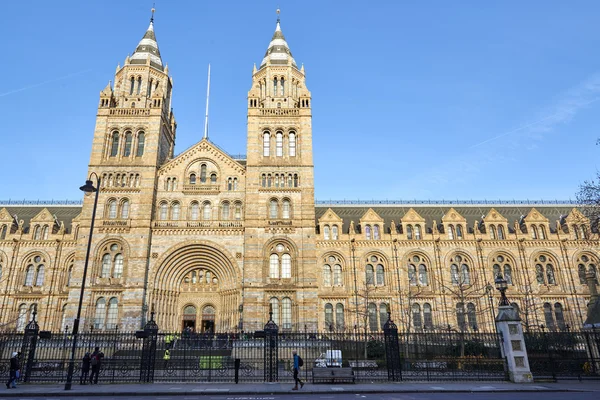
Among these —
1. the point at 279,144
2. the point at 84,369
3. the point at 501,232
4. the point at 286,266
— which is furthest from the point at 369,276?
the point at 84,369

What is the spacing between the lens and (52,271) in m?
43.8

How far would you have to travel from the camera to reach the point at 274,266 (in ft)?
123

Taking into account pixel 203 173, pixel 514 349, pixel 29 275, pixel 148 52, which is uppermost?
pixel 148 52

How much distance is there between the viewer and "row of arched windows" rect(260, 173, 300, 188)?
130 ft

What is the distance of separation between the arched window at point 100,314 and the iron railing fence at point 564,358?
108 ft

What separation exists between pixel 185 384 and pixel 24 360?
29.5 feet

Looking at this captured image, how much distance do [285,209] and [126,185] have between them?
15833 millimetres

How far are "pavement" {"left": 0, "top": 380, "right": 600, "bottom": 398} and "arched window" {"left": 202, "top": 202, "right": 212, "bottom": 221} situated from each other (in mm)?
20875

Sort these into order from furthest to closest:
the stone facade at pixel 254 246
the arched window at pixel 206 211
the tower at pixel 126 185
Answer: the arched window at pixel 206 211, the stone facade at pixel 254 246, the tower at pixel 126 185

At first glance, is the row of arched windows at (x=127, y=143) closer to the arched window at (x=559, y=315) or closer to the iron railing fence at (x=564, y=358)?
the iron railing fence at (x=564, y=358)

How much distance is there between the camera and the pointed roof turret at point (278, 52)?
4475cm

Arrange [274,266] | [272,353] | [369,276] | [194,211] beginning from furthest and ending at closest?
[369,276] < [194,211] < [274,266] < [272,353]

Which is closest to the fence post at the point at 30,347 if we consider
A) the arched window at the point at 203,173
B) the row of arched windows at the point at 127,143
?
the arched window at the point at 203,173

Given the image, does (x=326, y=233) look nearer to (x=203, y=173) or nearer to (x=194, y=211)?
(x=194, y=211)
